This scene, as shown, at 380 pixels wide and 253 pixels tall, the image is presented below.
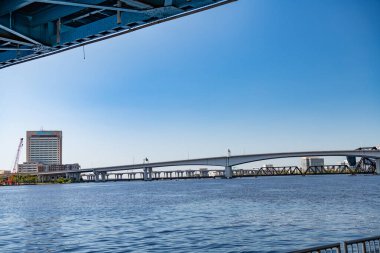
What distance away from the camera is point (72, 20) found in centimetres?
1792

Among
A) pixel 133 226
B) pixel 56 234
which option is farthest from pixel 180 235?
pixel 56 234

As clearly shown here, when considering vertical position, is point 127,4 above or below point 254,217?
above

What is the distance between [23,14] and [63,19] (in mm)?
1711

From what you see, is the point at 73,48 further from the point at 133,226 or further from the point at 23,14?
the point at 133,226

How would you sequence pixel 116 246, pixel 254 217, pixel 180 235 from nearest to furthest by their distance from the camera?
Answer: pixel 116 246
pixel 180 235
pixel 254 217

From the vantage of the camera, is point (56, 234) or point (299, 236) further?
point (56, 234)

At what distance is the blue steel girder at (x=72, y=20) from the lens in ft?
48.6

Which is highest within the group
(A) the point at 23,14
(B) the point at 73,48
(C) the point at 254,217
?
(A) the point at 23,14

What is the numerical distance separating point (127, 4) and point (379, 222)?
33687 mm

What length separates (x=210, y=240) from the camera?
30.5m

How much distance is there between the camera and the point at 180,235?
33.4m

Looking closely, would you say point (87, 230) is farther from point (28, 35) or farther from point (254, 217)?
point (28, 35)

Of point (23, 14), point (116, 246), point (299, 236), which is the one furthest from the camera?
point (299, 236)

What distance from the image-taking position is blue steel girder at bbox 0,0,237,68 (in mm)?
14812
